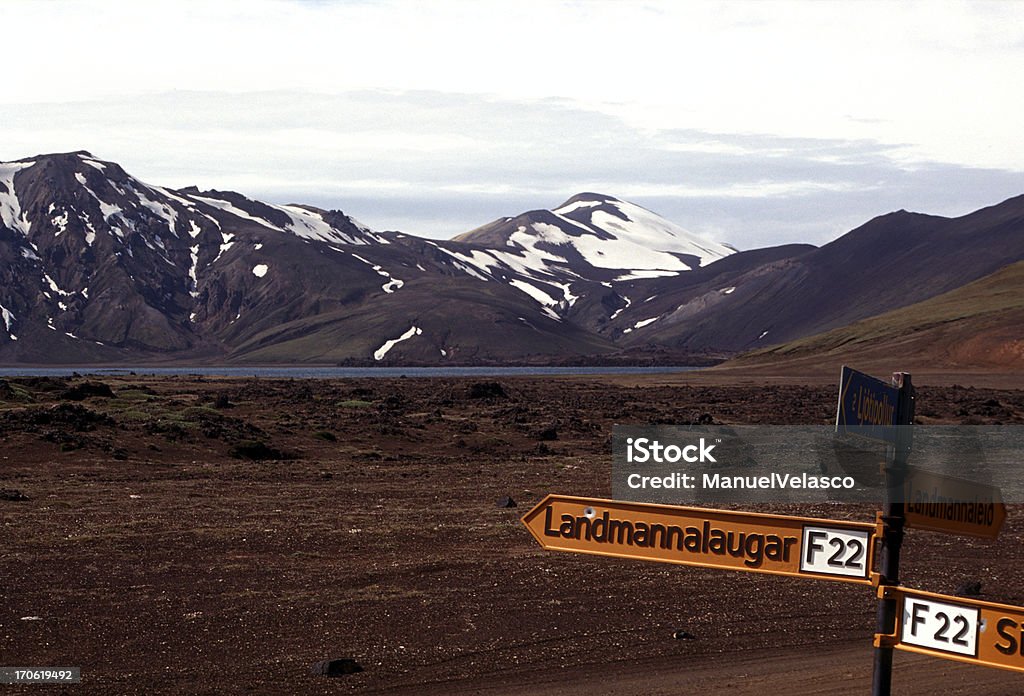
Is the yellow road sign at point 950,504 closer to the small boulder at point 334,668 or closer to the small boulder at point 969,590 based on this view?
the small boulder at point 334,668

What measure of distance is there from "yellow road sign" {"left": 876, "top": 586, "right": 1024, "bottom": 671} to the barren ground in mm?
8322

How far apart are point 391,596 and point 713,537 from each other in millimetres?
14277

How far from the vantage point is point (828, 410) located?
251 ft

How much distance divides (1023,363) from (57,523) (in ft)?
448

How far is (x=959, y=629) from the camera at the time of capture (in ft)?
23.2

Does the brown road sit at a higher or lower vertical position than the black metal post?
lower

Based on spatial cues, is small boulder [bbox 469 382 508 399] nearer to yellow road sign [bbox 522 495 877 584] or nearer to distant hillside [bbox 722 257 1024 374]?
distant hillside [bbox 722 257 1024 374]

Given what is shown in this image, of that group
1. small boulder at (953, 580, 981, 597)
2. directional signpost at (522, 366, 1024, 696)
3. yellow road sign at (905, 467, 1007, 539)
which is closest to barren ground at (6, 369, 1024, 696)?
small boulder at (953, 580, 981, 597)

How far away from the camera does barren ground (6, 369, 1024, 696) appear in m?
16.5

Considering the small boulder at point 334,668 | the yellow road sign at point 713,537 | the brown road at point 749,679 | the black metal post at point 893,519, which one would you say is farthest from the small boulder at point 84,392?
the black metal post at point 893,519

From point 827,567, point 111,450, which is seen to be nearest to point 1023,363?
point 111,450

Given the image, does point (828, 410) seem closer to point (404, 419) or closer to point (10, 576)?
point (404, 419)

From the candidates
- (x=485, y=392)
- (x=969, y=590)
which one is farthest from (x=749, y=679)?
(x=485, y=392)

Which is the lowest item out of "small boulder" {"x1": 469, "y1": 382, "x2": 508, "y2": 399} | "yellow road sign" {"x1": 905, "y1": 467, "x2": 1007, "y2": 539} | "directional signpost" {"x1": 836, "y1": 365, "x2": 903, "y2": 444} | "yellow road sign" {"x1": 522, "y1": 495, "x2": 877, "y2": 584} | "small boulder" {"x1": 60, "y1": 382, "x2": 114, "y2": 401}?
"small boulder" {"x1": 469, "y1": 382, "x2": 508, "y2": 399}
